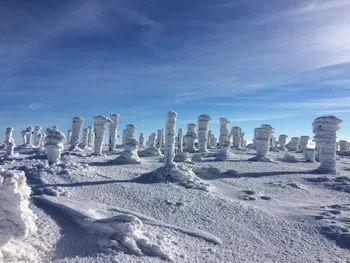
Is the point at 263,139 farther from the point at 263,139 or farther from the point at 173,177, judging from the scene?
the point at 173,177

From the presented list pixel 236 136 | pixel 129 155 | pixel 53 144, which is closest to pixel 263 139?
pixel 129 155

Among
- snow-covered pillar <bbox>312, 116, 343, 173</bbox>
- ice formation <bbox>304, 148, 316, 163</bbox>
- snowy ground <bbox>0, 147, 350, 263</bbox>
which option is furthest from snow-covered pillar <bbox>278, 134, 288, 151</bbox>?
snowy ground <bbox>0, 147, 350, 263</bbox>

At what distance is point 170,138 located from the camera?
30.4 metres

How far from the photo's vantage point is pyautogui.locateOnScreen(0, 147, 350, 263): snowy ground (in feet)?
37.2

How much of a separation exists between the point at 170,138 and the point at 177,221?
625 inches

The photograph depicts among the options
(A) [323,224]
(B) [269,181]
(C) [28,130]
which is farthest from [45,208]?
(C) [28,130]

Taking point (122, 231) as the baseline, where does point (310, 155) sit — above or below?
above

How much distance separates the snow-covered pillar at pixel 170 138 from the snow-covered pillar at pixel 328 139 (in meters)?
17.4

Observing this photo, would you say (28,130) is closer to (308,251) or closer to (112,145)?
(112,145)

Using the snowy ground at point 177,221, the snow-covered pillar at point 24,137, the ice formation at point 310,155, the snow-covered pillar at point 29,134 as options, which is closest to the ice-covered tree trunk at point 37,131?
the snow-covered pillar at point 29,134

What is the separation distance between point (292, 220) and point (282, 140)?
202 ft

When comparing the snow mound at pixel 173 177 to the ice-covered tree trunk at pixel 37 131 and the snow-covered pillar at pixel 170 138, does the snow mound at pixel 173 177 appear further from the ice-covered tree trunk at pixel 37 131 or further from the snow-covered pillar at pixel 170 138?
the ice-covered tree trunk at pixel 37 131

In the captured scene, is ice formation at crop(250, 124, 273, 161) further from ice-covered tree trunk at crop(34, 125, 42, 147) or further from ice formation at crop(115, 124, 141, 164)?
ice-covered tree trunk at crop(34, 125, 42, 147)

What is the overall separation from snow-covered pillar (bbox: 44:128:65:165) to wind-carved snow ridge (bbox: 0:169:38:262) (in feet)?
56.9
